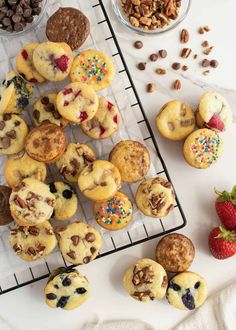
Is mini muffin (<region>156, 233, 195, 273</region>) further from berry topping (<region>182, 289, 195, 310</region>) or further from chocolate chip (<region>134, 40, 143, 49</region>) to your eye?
chocolate chip (<region>134, 40, 143, 49</region>)

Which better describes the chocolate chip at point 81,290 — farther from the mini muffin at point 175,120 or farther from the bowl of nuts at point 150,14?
the bowl of nuts at point 150,14

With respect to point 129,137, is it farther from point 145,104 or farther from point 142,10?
point 142,10

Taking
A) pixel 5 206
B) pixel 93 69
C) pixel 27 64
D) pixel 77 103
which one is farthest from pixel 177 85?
pixel 5 206

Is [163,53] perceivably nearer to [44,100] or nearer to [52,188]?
[44,100]

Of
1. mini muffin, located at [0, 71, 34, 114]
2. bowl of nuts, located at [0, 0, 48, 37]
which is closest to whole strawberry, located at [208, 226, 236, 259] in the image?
mini muffin, located at [0, 71, 34, 114]

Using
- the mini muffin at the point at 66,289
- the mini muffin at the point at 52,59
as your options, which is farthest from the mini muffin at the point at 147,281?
the mini muffin at the point at 52,59

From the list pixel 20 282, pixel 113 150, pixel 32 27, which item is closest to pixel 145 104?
pixel 113 150

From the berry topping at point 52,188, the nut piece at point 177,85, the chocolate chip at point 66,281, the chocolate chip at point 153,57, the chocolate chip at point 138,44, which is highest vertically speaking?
the chocolate chip at point 138,44
